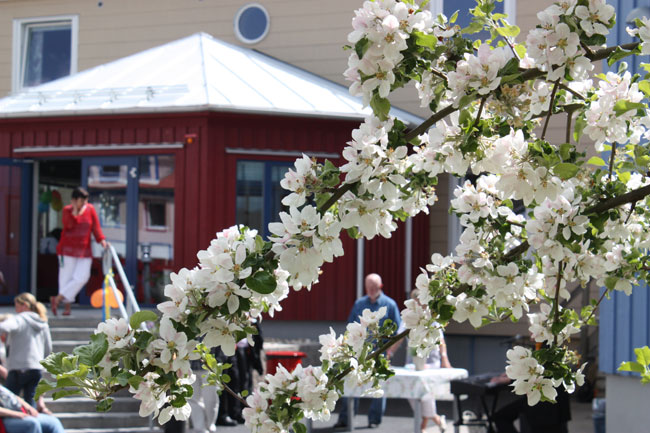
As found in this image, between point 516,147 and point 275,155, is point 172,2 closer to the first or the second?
point 275,155

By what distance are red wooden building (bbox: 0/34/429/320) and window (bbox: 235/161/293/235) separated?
0.05 feet

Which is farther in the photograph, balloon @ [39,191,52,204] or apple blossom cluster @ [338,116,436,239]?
balloon @ [39,191,52,204]

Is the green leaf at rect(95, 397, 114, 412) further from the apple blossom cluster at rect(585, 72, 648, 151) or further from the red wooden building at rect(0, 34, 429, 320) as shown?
the red wooden building at rect(0, 34, 429, 320)

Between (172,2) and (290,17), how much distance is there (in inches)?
87.8

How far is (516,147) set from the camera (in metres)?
2.57

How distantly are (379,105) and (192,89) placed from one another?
Answer: 1046cm

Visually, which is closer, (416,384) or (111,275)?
(416,384)

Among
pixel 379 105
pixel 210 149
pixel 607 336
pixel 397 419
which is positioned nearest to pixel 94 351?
pixel 379 105

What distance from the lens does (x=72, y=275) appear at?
1155 centimetres

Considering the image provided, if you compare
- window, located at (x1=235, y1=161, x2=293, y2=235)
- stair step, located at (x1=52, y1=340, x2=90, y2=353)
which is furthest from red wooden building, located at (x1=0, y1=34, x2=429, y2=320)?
stair step, located at (x1=52, y1=340, x2=90, y2=353)

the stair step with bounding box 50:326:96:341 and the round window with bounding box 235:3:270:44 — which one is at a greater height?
the round window with bounding box 235:3:270:44

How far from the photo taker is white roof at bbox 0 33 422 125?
12570mm

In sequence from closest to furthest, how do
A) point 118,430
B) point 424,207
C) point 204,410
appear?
1. point 424,207
2. point 204,410
3. point 118,430

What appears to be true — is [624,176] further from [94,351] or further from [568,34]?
[94,351]
